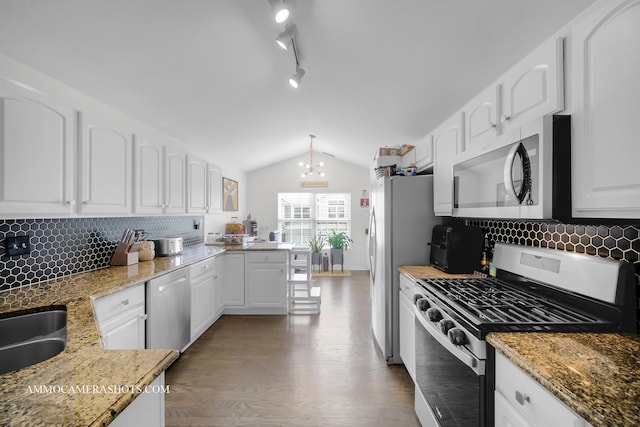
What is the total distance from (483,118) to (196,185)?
10.3 feet

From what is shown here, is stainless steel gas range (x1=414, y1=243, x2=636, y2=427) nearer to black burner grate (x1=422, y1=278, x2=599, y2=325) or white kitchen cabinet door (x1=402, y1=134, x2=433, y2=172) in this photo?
black burner grate (x1=422, y1=278, x2=599, y2=325)

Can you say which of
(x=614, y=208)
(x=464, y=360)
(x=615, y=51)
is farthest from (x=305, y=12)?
(x=464, y=360)

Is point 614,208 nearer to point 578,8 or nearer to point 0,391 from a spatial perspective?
point 578,8

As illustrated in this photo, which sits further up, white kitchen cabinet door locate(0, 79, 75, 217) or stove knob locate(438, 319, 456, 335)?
white kitchen cabinet door locate(0, 79, 75, 217)

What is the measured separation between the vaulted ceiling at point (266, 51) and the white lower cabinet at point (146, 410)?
1.76 meters

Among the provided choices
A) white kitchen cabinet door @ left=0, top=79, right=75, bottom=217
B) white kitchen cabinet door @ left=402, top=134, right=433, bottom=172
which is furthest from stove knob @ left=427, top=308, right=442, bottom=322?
white kitchen cabinet door @ left=0, top=79, right=75, bottom=217

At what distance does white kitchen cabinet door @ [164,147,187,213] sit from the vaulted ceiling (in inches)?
9.4

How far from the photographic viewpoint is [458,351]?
119 cm

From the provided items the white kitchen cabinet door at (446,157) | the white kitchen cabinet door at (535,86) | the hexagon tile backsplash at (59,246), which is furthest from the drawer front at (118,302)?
the white kitchen cabinet door at (535,86)

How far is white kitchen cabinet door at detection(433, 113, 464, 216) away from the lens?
1986 mm

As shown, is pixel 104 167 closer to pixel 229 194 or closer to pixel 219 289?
pixel 219 289

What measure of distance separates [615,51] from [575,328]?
3.19 feet

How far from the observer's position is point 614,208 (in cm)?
90

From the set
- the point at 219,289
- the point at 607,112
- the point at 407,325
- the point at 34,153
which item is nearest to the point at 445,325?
the point at 407,325
